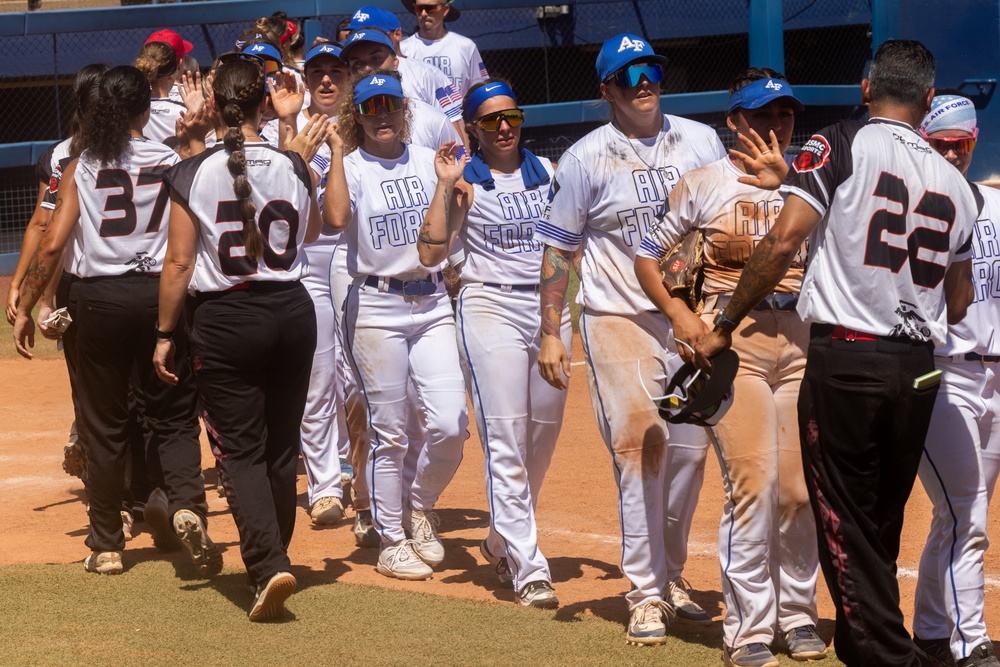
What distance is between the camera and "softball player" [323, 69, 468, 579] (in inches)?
238

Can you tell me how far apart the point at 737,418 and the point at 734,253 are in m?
0.61

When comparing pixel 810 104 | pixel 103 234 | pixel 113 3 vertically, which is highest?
pixel 113 3

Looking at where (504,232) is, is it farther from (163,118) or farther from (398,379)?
(163,118)

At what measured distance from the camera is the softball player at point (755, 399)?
4.60 m

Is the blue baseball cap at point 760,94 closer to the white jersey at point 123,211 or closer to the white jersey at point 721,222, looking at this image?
the white jersey at point 721,222

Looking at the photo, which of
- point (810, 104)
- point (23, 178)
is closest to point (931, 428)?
point (810, 104)

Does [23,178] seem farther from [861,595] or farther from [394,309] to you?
[861,595]

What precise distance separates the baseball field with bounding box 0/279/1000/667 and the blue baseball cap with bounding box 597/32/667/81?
227cm

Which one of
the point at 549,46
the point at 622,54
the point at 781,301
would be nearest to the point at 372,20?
the point at 622,54

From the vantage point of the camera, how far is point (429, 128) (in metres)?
7.18

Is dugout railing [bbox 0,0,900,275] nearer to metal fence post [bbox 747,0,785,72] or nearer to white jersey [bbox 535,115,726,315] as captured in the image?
metal fence post [bbox 747,0,785,72]

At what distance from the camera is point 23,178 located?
17234 millimetres

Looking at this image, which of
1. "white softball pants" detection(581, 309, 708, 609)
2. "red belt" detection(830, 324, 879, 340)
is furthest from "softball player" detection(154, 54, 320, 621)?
"red belt" detection(830, 324, 879, 340)

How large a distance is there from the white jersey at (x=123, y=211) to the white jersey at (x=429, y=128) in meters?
1.58
